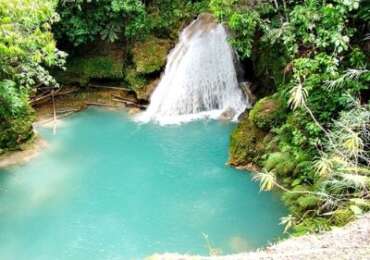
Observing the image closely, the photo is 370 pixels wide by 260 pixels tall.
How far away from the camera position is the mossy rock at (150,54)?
510 inches

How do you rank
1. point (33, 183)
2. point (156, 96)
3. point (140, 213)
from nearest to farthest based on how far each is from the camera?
point (140, 213) < point (33, 183) < point (156, 96)

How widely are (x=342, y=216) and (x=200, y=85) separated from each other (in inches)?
271

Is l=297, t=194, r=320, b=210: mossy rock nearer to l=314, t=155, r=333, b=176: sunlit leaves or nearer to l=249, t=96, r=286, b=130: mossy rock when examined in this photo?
l=314, t=155, r=333, b=176: sunlit leaves

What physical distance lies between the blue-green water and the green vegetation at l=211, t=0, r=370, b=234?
0.88m

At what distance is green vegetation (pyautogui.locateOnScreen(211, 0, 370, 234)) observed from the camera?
Answer: 642 centimetres

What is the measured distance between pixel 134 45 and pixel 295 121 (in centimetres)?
654

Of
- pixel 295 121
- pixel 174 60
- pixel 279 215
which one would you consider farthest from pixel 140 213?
pixel 174 60

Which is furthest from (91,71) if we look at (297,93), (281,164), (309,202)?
(309,202)

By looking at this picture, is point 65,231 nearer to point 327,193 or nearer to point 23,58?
point 23,58

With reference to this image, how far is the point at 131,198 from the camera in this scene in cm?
924

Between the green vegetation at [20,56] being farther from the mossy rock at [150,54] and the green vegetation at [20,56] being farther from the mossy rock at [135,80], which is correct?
the mossy rock at [150,54]

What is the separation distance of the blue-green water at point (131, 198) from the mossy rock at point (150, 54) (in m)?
1.90

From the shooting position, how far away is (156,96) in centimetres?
1277

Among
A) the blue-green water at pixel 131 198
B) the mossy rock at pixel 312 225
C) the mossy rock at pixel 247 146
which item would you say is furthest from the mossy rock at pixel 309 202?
the mossy rock at pixel 247 146
